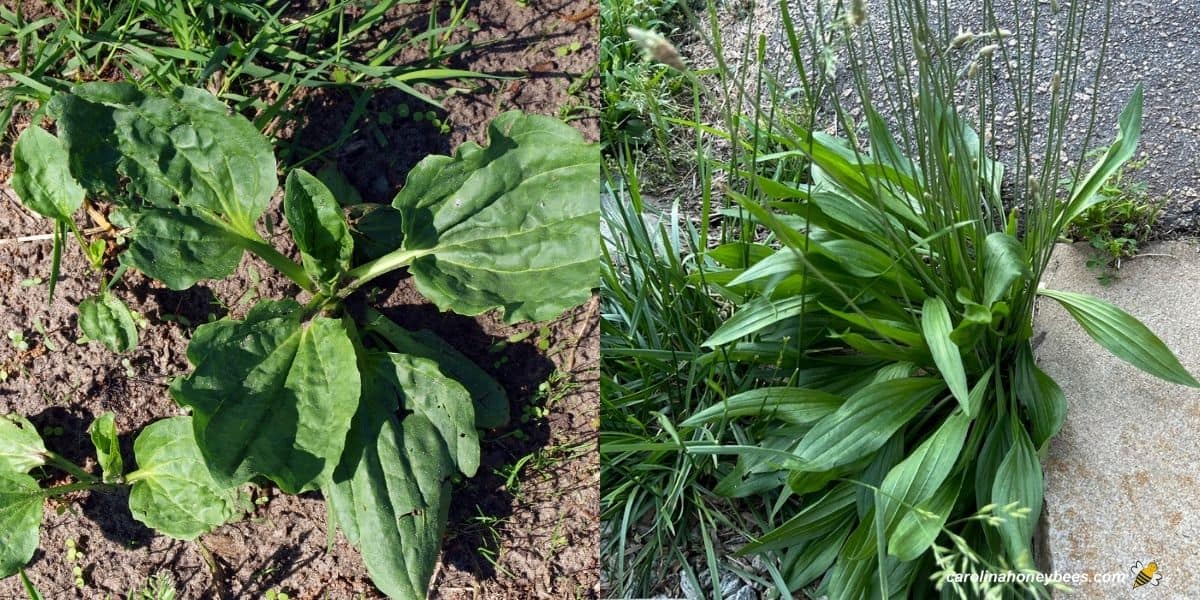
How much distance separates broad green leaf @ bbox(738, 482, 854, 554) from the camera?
1.87 meters

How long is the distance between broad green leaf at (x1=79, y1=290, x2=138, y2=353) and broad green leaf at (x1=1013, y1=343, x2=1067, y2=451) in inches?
73.7

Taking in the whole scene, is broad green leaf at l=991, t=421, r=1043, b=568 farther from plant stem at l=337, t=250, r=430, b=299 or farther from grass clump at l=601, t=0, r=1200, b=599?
plant stem at l=337, t=250, r=430, b=299

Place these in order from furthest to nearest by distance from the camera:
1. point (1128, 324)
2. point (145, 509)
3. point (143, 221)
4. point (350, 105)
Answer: point (350, 105) → point (145, 509) → point (143, 221) → point (1128, 324)

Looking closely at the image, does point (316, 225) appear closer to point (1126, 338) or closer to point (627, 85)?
point (627, 85)

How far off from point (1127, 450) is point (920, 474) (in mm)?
429

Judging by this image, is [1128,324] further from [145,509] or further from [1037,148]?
[145,509]

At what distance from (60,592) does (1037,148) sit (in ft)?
8.07

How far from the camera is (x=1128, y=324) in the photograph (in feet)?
5.95

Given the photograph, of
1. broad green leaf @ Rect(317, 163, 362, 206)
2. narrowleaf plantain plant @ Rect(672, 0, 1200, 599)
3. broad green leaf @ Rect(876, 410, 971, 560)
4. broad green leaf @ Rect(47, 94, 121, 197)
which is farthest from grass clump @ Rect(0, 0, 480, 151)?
broad green leaf @ Rect(876, 410, 971, 560)

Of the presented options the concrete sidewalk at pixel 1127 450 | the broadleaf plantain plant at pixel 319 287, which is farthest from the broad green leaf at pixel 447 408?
the concrete sidewalk at pixel 1127 450

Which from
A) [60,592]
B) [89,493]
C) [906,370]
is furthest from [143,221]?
[906,370]

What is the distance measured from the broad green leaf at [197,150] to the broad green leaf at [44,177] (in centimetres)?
14

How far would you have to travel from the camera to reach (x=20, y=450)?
2207 millimetres

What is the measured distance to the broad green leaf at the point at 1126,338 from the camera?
5.78ft
